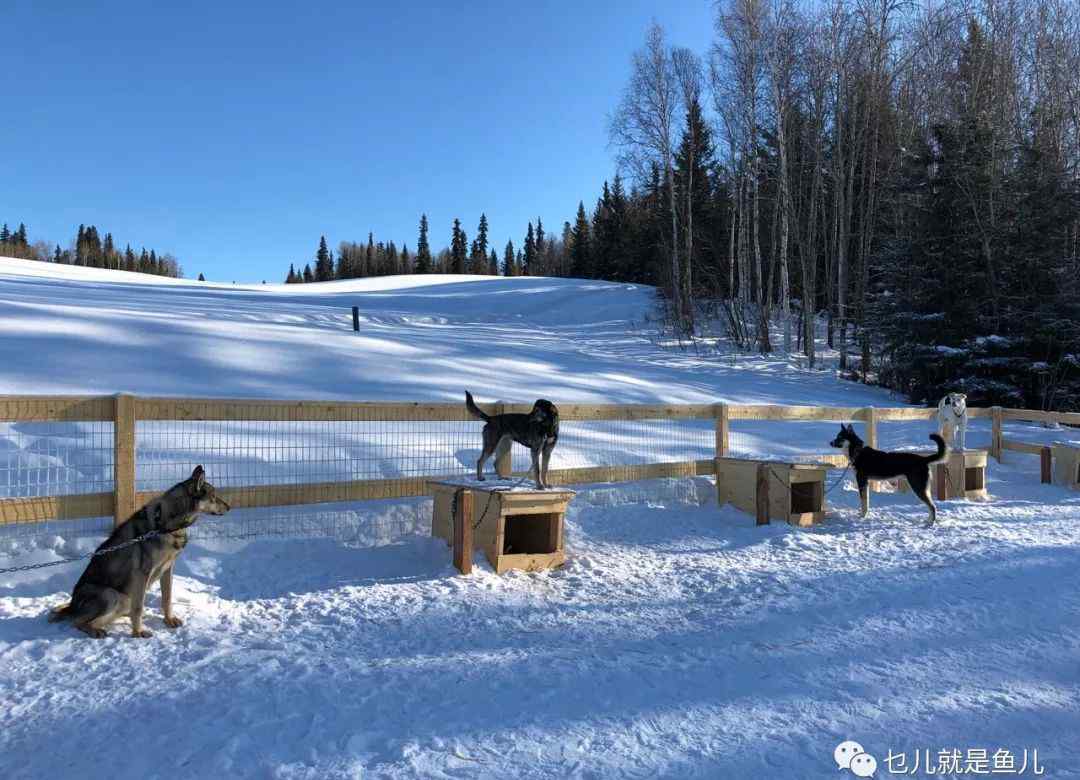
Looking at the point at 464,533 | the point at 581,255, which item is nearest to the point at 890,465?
the point at 464,533

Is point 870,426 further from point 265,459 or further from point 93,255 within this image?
point 93,255

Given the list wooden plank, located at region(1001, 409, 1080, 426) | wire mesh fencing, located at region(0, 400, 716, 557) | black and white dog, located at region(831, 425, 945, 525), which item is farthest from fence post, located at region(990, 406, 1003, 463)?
wire mesh fencing, located at region(0, 400, 716, 557)

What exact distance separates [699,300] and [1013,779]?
3254 cm

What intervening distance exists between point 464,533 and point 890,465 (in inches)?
219

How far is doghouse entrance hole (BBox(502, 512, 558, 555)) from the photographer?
650cm

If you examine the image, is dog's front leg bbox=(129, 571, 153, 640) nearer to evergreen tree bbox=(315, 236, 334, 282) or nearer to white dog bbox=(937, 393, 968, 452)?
white dog bbox=(937, 393, 968, 452)

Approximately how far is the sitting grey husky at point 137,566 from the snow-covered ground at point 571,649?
0.47 ft

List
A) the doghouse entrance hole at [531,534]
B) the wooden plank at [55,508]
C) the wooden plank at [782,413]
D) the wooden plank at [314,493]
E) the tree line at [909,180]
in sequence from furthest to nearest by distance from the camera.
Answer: the tree line at [909,180] → the wooden plank at [782,413] → the doghouse entrance hole at [531,534] → the wooden plank at [314,493] → the wooden plank at [55,508]

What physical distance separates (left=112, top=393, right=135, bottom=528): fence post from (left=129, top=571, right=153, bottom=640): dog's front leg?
116 centimetres

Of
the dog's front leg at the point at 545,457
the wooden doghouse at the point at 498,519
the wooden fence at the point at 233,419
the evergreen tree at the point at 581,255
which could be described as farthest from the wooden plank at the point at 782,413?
the evergreen tree at the point at 581,255

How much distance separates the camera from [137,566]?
4.53m

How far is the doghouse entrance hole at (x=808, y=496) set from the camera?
877 centimetres

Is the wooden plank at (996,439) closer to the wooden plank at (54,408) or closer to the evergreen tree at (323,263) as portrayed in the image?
the wooden plank at (54,408)

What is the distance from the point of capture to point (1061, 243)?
19.7m
